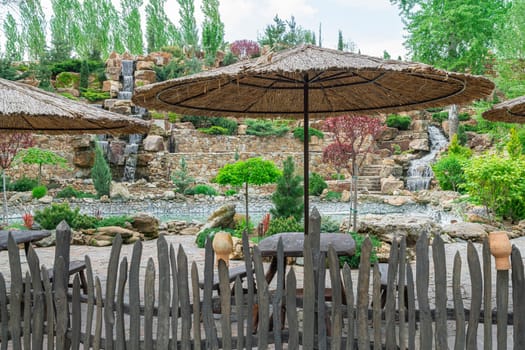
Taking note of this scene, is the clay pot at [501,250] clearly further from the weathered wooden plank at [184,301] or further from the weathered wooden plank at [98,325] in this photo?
the weathered wooden plank at [98,325]

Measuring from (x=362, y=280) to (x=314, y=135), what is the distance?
732 inches

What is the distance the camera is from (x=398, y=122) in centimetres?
2228

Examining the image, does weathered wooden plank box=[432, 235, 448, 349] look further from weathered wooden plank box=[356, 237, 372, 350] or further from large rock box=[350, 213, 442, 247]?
large rock box=[350, 213, 442, 247]

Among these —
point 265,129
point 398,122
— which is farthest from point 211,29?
point 398,122

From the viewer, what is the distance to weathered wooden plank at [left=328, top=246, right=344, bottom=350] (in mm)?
2143

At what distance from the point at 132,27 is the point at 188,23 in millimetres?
4221

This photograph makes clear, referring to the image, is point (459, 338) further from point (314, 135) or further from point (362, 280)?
point (314, 135)

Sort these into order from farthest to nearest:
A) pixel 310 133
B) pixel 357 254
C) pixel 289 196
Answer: pixel 310 133, pixel 289 196, pixel 357 254

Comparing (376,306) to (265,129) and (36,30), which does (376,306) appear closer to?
(265,129)

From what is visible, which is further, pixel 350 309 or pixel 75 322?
pixel 75 322

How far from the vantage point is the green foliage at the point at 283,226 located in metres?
6.80

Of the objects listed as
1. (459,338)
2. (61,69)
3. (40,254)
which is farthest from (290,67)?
(61,69)

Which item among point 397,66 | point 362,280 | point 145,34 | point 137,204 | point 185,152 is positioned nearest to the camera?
point 362,280

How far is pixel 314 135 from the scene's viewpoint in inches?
807
